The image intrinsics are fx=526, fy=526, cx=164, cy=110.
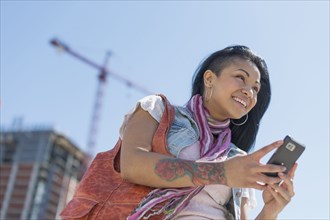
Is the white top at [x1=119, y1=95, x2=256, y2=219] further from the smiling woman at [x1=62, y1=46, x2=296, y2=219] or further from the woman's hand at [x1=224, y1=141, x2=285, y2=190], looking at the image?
the woman's hand at [x1=224, y1=141, x2=285, y2=190]

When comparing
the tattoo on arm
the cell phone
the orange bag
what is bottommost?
the orange bag

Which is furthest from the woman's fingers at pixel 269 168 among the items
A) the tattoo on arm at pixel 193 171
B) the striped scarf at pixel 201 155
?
the striped scarf at pixel 201 155

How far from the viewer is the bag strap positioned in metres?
1.59

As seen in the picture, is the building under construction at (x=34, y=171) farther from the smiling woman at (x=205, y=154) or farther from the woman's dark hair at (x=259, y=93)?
the smiling woman at (x=205, y=154)

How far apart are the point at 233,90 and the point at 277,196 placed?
0.40m

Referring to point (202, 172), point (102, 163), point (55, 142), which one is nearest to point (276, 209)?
point (202, 172)

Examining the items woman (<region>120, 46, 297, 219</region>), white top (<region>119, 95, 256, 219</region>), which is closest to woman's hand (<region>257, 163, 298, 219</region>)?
woman (<region>120, 46, 297, 219</region>)

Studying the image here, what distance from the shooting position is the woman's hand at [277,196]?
4.98ft

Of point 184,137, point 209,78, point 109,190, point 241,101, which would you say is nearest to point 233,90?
point 241,101

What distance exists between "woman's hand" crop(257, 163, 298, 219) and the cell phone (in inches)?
1.4

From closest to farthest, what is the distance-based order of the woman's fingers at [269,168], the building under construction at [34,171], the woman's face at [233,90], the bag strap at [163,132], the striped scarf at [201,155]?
1. the woman's fingers at [269,168]
2. the striped scarf at [201,155]
3. the bag strap at [163,132]
4. the woman's face at [233,90]
5. the building under construction at [34,171]

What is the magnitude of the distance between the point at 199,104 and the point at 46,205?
52.3m

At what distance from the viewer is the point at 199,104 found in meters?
1.83

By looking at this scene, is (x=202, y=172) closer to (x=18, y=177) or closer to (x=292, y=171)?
(x=292, y=171)
